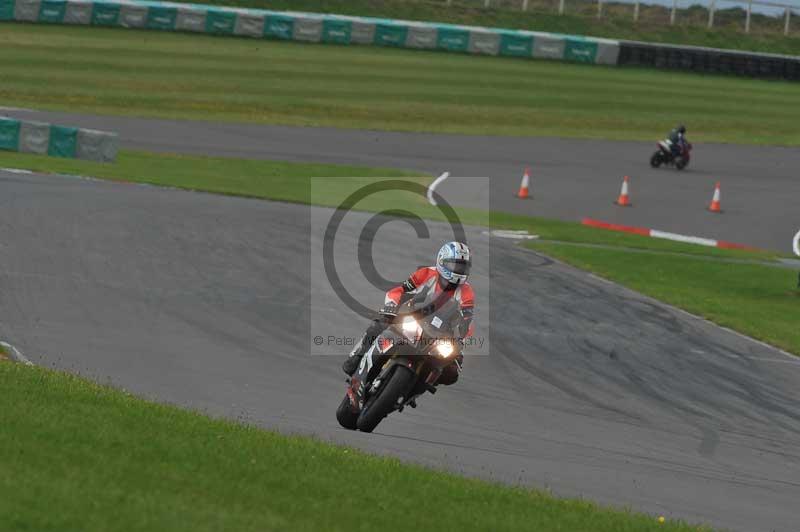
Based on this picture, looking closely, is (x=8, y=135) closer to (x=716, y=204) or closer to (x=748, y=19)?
(x=716, y=204)

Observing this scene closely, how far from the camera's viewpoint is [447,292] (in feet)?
39.7

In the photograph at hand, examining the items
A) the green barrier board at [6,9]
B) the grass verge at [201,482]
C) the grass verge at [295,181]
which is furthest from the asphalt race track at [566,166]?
the grass verge at [201,482]

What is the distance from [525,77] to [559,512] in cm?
4758

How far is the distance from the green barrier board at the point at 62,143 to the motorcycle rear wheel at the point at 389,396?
23171 mm

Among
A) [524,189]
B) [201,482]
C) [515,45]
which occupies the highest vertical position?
[515,45]

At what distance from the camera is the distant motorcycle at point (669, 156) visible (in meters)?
41.2

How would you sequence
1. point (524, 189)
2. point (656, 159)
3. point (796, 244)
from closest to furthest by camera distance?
1. point (796, 244)
2. point (524, 189)
3. point (656, 159)

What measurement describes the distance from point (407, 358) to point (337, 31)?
47014 mm

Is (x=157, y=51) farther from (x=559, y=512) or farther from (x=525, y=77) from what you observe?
(x=559, y=512)

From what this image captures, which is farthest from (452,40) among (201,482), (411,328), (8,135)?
(201,482)

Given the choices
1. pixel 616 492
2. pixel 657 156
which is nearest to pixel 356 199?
pixel 657 156

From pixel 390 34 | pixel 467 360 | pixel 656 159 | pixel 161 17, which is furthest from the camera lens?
pixel 390 34

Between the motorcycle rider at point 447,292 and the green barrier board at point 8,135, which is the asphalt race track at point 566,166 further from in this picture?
the motorcycle rider at point 447,292

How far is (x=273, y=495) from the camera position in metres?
8.48
